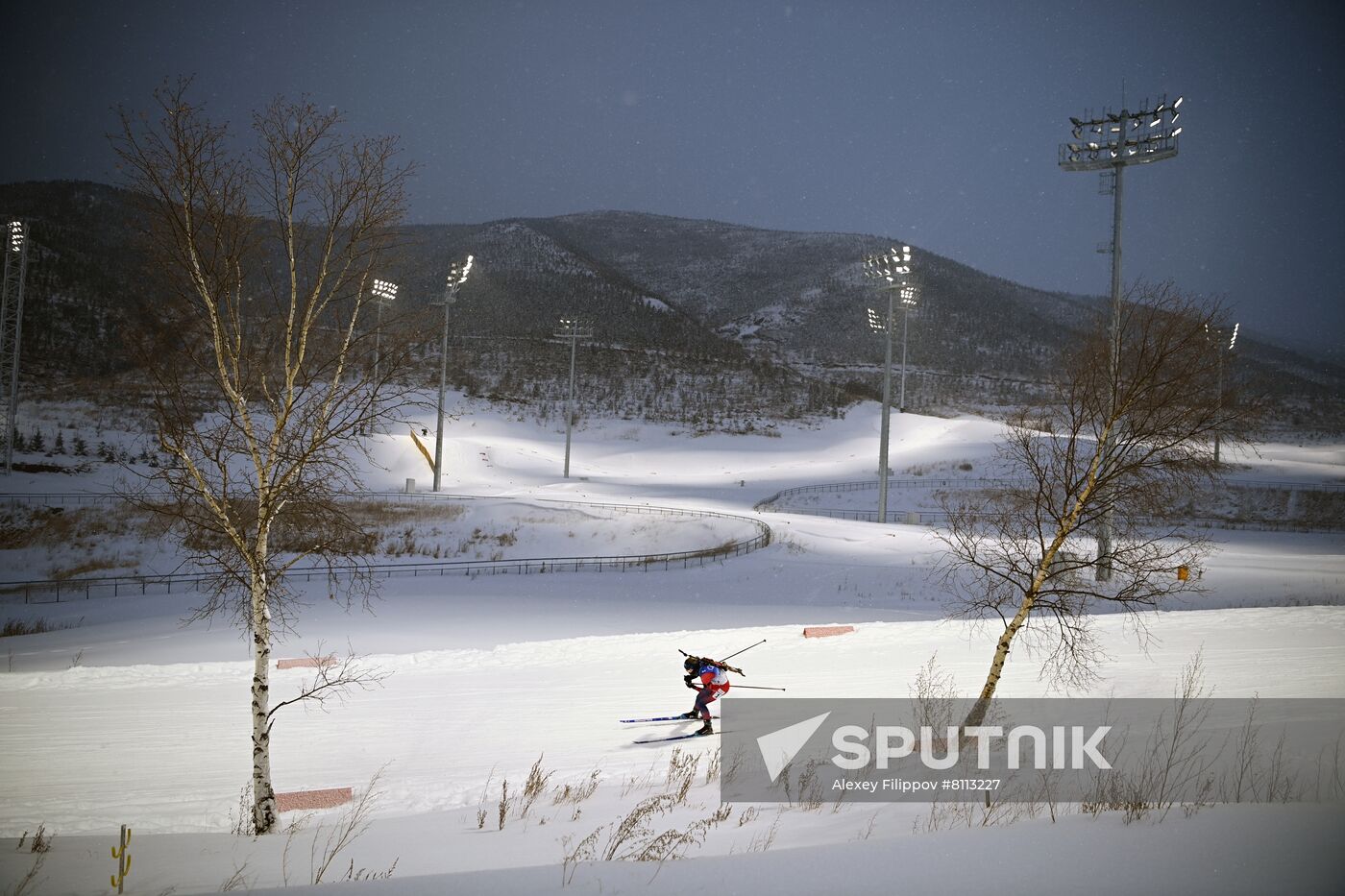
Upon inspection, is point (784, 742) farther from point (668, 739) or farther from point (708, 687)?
point (668, 739)

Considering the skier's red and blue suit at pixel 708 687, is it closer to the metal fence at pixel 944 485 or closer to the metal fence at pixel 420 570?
the metal fence at pixel 420 570

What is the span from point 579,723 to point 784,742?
359 centimetres

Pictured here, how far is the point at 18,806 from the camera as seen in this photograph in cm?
878

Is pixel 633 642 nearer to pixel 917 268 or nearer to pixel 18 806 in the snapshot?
pixel 18 806

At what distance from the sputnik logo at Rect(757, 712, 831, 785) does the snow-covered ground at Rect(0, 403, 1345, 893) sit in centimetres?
89

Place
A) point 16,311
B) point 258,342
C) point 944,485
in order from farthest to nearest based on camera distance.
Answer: point 944,485, point 16,311, point 258,342

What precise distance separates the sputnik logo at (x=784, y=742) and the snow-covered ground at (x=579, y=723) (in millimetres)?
888

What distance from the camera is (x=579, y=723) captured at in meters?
11.9

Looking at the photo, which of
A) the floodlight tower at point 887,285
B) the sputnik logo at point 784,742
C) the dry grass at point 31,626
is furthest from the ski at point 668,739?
the floodlight tower at point 887,285

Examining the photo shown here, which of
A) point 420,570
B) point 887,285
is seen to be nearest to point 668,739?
point 420,570

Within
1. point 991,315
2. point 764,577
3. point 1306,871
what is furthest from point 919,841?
point 991,315

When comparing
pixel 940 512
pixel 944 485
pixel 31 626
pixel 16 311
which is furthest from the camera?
pixel 944 485

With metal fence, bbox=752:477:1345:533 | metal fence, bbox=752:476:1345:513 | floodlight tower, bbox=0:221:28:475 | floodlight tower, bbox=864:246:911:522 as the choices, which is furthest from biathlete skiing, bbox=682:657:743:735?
floodlight tower, bbox=0:221:28:475

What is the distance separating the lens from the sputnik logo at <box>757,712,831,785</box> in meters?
9.05
